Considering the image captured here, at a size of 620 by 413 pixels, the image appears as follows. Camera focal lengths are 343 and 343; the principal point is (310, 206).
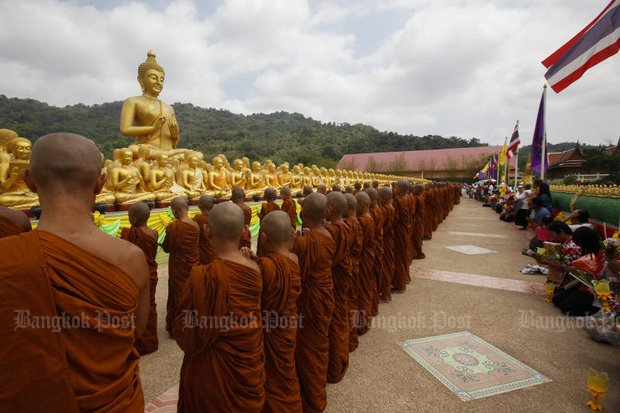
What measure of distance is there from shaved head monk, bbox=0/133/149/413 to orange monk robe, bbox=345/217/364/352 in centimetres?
234

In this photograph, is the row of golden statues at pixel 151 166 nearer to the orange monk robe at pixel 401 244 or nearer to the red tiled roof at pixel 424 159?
the orange monk robe at pixel 401 244

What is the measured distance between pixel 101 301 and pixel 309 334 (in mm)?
1790

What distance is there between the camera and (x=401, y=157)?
48375mm

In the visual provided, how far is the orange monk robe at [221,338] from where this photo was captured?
1.83m

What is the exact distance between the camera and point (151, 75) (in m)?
9.15

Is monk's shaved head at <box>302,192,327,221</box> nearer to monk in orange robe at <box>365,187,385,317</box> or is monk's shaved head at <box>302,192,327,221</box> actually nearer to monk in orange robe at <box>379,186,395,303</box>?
monk in orange robe at <box>365,187,385,317</box>

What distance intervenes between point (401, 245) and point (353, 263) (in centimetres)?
251

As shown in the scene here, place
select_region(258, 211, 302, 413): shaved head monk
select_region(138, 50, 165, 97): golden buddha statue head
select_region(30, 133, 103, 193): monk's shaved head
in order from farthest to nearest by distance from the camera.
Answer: select_region(138, 50, 165, 97): golden buddha statue head → select_region(258, 211, 302, 413): shaved head monk → select_region(30, 133, 103, 193): monk's shaved head

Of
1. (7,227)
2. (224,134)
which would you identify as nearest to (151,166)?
(7,227)

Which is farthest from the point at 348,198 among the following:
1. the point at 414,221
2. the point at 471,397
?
the point at 414,221

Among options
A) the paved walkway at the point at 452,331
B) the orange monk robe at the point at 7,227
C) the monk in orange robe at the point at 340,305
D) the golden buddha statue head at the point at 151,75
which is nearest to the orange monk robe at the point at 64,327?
the orange monk robe at the point at 7,227

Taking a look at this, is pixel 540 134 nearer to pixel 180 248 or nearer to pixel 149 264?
pixel 180 248

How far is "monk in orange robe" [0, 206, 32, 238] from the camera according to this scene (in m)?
1.79

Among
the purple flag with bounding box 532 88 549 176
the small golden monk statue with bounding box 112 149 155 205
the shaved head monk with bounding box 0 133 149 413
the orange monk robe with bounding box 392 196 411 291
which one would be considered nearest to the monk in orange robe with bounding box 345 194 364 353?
the orange monk robe with bounding box 392 196 411 291
